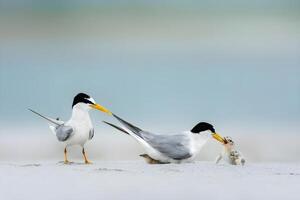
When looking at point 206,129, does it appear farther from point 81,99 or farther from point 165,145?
point 81,99

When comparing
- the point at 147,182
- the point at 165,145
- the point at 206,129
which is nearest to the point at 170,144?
the point at 165,145

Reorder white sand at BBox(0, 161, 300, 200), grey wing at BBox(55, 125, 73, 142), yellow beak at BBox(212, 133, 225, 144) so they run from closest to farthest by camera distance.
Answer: white sand at BBox(0, 161, 300, 200)
grey wing at BBox(55, 125, 73, 142)
yellow beak at BBox(212, 133, 225, 144)

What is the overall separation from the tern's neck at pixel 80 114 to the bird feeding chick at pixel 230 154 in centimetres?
62

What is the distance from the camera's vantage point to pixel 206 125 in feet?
11.8

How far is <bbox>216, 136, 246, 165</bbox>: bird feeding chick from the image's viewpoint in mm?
3537

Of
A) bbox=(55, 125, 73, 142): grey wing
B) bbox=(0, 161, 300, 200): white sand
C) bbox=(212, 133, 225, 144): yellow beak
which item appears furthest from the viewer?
bbox=(212, 133, 225, 144): yellow beak

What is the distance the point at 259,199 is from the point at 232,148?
0.46 meters

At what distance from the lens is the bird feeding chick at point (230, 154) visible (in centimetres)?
354

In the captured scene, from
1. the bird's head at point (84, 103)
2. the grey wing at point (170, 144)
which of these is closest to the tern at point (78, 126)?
the bird's head at point (84, 103)

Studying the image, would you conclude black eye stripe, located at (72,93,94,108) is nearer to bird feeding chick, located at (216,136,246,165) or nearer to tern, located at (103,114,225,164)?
tern, located at (103,114,225,164)

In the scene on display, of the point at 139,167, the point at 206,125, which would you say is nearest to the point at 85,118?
the point at 139,167

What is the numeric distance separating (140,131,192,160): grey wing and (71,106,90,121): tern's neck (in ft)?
0.83

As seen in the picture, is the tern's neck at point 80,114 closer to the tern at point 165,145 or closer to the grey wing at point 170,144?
the tern at point 165,145

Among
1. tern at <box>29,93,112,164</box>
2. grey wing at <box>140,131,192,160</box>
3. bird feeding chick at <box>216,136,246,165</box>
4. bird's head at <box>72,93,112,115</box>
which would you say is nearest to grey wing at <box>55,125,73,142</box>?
tern at <box>29,93,112,164</box>
